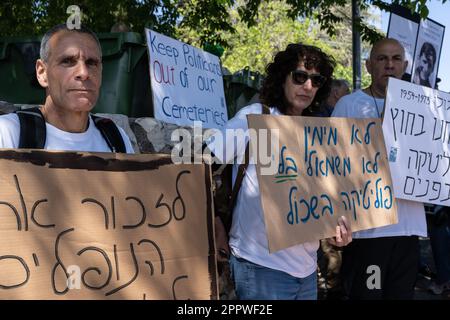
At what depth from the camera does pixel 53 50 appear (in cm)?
193

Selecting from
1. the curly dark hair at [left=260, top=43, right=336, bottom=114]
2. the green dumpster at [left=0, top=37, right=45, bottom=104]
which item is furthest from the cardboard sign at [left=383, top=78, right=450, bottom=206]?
the green dumpster at [left=0, top=37, right=45, bottom=104]

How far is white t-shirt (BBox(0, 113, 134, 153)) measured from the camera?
5.78ft

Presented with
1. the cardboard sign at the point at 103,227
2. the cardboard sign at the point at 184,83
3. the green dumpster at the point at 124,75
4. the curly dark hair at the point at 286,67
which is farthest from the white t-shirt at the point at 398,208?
the green dumpster at the point at 124,75

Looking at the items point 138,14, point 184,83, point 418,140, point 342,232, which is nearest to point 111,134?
point 342,232

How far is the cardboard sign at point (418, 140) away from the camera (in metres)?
2.87

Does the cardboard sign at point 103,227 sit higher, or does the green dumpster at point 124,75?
the green dumpster at point 124,75

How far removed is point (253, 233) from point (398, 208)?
0.94 metres

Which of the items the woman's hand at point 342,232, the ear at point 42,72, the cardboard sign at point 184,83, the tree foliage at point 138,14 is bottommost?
the woman's hand at point 342,232

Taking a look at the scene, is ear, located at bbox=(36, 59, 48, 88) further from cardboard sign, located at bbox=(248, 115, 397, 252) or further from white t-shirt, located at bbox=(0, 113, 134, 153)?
cardboard sign, located at bbox=(248, 115, 397, 252)

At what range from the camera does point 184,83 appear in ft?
15.3

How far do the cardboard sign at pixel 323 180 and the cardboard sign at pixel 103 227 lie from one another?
34 cm

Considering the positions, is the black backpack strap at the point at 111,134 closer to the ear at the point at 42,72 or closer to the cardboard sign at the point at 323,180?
the ear at the point at 42,72

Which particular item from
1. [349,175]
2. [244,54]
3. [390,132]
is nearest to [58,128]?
[349,175]

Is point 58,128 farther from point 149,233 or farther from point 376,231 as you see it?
point 376,231
